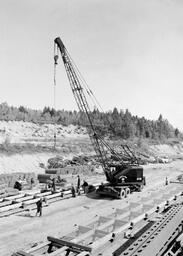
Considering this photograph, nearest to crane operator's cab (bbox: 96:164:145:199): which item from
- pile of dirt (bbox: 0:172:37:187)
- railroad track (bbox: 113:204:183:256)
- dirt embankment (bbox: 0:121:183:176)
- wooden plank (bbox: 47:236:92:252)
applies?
pile of dirt (bbox: 0:172:37:187)

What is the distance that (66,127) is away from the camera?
132500 millimetres

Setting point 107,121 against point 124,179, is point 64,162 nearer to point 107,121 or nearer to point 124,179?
point 124,179

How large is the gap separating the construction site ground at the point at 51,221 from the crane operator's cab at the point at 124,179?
1190 millimetres

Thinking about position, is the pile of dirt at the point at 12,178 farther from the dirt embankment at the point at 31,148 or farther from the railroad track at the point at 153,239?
the railroad track at the point at 153,239

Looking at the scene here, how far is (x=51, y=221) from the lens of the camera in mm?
19250

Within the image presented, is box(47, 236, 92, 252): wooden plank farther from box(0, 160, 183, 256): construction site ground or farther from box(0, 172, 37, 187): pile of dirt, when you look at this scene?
box(0, 172, 37, 187): pile of dirt

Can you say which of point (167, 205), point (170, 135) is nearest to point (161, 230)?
point (167, 205)

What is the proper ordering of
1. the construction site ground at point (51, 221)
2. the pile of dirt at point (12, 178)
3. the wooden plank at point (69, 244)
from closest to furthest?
the wooden plank at point (69, 244) < the construction site ground at point (51, 221) < the pile of dirt at point (12, 178)

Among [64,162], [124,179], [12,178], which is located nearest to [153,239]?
[124,179]

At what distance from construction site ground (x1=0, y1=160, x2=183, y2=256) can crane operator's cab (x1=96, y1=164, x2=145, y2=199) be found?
3.90 feet

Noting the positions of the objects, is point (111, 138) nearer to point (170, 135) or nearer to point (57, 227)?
point (170, 135)

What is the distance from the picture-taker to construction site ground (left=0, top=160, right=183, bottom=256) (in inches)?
601

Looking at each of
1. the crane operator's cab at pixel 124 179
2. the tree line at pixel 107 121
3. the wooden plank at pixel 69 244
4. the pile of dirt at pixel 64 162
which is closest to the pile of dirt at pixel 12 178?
the crane operator's cab at pixel 124 179

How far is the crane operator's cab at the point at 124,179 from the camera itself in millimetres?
28562
